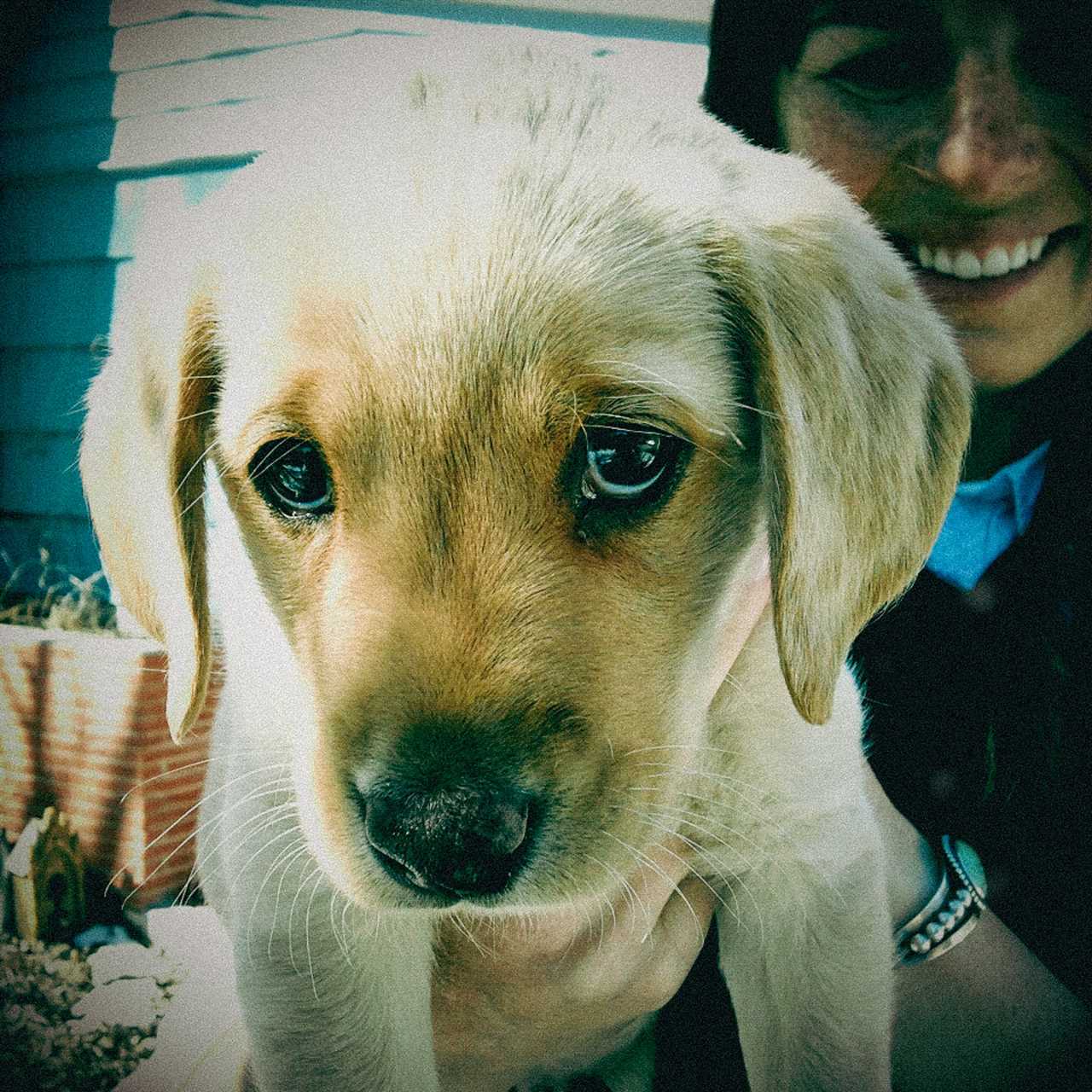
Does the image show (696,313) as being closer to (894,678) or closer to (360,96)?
(360,96)

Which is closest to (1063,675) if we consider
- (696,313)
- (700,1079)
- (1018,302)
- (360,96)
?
(1018,302)

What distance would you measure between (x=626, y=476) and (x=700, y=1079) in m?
1.22

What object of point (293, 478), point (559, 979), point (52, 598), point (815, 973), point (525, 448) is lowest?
point (559, 979)

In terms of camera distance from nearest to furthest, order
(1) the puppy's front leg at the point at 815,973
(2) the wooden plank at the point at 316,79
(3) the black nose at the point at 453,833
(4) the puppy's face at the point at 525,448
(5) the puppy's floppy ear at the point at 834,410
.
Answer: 1. (3) the black nose at the point at 453,833
2. (4) the puppy's face at the point at 525,448
3. (5) the puppy's floppy ear at the point at 834,410
4. (2) the wooden plank at the point at 316,79
5. (1) the puppy's front leg at the point at 815,973

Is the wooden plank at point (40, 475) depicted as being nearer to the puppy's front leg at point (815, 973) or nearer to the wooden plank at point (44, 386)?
the wooden plank at point (44, 386)

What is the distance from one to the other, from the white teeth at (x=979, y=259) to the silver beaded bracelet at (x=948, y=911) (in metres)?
0.95

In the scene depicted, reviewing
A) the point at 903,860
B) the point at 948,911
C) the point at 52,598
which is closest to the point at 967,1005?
the point at 948,911

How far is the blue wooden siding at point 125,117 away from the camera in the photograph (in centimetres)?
123

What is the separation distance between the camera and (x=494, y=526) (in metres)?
0.98

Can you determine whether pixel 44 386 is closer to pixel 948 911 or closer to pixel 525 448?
pixel 525 448

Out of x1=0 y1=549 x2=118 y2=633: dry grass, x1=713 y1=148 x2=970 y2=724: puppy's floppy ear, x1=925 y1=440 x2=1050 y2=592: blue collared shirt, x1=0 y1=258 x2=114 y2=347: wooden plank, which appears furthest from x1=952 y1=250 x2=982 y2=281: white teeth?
x1=0 y1=549 x2=118 y2=633: dry grass

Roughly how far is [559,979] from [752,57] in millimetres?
1633

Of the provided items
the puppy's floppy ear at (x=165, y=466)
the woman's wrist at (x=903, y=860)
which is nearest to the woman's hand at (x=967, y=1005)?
the woman's wrist at (x=903, y=860)

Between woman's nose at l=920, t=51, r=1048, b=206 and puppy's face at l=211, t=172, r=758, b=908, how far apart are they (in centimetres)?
42
